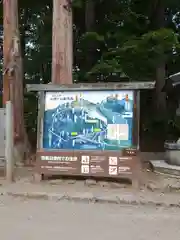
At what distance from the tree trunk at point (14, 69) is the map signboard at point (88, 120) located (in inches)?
137

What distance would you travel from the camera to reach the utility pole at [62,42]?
11203 millimetres

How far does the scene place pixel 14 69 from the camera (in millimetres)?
12234

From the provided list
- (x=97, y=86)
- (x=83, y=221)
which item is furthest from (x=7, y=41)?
(x=83, y=221)

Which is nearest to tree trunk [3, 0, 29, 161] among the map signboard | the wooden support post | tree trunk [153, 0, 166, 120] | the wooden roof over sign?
the wooden support post

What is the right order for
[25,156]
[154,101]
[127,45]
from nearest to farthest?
[25,156], [127,45], [154,101]

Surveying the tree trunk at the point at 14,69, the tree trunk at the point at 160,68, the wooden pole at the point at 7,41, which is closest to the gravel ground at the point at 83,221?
the tree trunk at the point at 14,69

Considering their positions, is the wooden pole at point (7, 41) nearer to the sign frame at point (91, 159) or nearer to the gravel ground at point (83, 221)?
the sign frame at point (91, 159)

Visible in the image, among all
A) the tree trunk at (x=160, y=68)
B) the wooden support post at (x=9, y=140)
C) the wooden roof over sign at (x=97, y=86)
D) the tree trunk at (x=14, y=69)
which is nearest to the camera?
the wooden roof over sign at (x=97, y=86)

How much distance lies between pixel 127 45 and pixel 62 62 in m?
3.96

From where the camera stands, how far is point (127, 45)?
564 inches

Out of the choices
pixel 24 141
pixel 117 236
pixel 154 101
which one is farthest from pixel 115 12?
pixel 117 236

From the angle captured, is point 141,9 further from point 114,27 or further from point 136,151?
point 136,151

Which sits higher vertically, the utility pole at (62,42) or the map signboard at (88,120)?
the utility pole at (62,42)

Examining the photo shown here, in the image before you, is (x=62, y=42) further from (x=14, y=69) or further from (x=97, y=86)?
(x=97, y=86)
